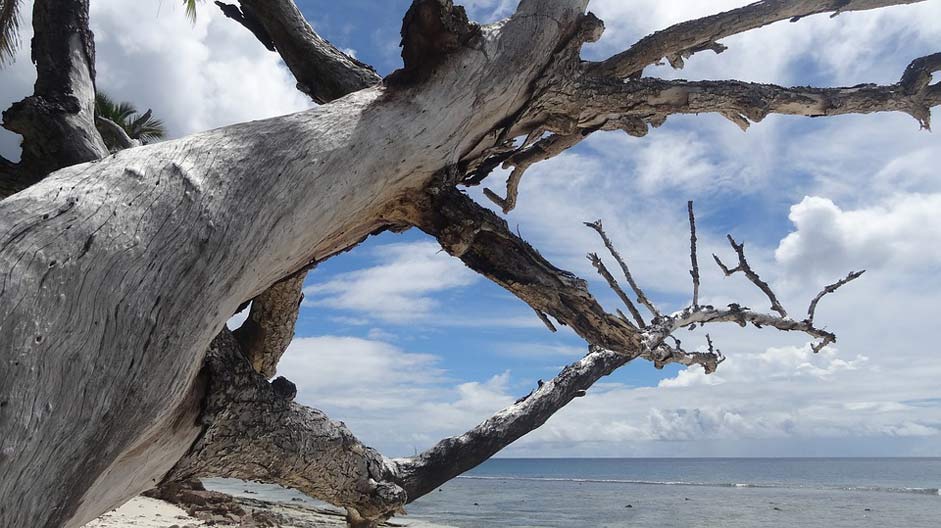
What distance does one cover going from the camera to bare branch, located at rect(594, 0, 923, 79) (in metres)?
3.82

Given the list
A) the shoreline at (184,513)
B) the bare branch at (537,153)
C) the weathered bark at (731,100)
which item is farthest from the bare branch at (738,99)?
the shoreline at (184,513)

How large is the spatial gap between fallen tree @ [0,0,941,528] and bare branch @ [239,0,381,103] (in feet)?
0.04

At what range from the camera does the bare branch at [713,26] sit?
3.82 m

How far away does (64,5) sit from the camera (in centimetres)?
342

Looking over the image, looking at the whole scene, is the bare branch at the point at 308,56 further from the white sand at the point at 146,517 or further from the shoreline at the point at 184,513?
the shoreline at the point at 184,513

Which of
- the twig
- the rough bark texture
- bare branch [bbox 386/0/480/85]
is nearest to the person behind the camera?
bare branch [bbox 386/0/480/85]

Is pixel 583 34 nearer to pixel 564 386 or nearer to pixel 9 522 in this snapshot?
pixel 564 386

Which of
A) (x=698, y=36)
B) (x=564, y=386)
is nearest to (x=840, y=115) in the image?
(x=698, y=36)

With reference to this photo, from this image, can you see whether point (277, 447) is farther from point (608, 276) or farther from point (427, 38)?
point (608, 276)

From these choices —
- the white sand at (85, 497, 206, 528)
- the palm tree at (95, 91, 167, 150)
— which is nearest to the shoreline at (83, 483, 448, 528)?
the white sand at (85, 497, 206, 528)

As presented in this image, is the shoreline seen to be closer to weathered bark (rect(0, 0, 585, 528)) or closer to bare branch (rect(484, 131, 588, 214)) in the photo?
bare branch (rect(484, 131, 588, 214))

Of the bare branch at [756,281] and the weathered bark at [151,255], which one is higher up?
the bare branch at [756,281]

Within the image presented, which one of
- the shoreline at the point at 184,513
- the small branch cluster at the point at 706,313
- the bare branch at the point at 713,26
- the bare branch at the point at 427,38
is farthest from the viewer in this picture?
the shoreline at the point at 184,513

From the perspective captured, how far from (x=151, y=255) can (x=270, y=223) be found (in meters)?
0.45
